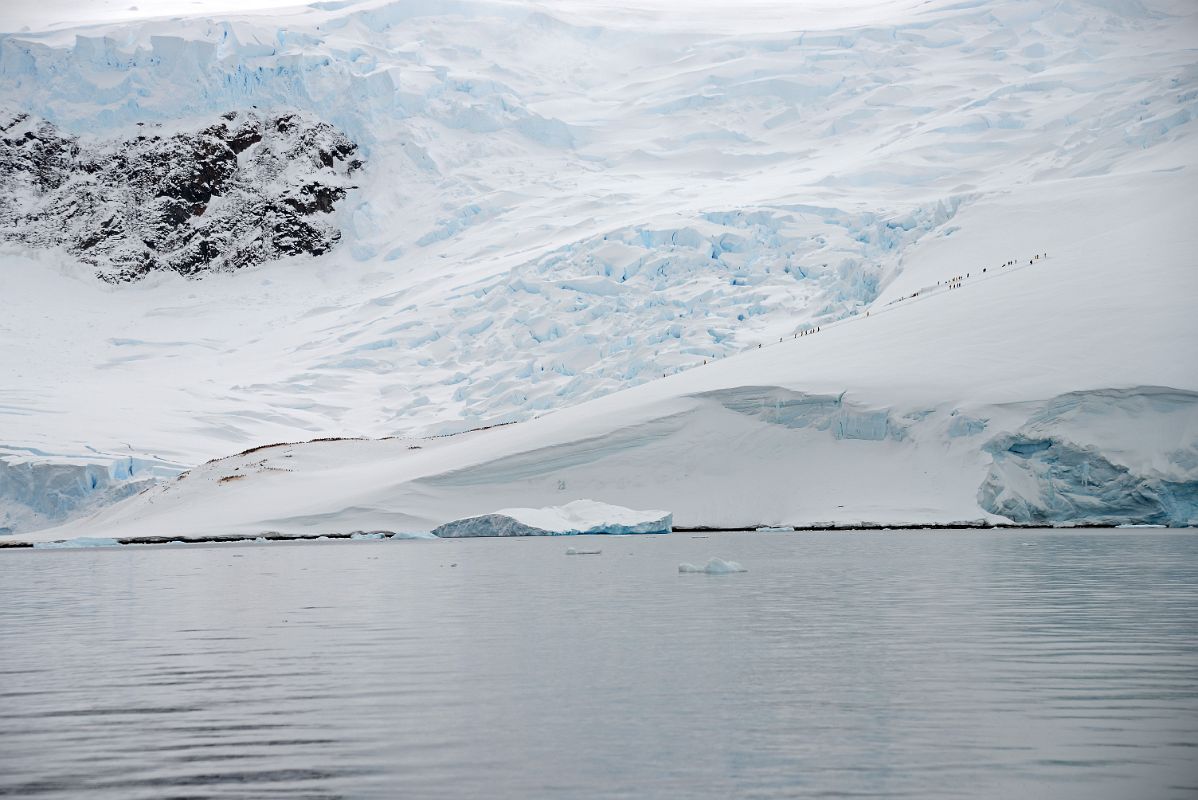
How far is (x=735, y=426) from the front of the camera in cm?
3284

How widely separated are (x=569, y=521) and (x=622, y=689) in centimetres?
2265

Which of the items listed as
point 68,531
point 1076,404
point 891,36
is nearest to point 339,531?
point 68,531

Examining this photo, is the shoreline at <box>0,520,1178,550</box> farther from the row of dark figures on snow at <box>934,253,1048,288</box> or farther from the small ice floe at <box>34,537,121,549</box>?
the row of dark figures on snow at <box>934,253,1048,288</box>

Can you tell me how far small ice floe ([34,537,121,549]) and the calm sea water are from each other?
19.7 m

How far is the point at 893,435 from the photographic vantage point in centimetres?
3125

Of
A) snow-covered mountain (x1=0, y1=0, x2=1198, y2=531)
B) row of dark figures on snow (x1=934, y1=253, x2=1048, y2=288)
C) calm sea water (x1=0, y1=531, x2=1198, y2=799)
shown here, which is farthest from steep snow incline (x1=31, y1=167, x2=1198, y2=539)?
calm sea water (x1=0, y1=531, x2=1198, y2=799)

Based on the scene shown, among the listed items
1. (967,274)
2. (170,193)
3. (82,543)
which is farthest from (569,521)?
(170,193)

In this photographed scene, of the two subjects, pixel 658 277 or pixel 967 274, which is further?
pixel 658 277

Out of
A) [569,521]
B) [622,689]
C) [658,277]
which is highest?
[658,277]

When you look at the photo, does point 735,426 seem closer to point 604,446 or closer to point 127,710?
point 604,446

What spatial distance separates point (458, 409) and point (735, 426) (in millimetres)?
18893

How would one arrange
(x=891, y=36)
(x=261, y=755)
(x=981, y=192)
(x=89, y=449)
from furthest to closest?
(x=891, y=36) → (x=981, y=192) → (x=89, y=449) → (x=261, y=755)

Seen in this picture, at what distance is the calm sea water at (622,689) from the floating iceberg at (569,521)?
13.2 m

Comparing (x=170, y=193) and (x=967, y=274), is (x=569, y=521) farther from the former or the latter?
(x=170, y=193)
